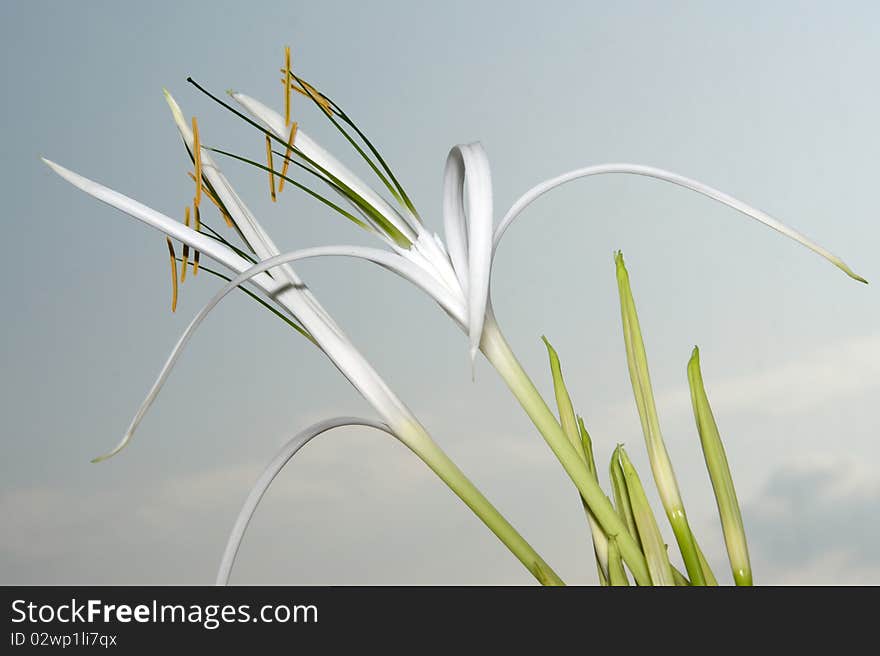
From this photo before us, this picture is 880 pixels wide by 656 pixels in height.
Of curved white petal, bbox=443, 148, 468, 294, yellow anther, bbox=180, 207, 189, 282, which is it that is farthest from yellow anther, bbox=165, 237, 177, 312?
curved white petal, bbox=443, 148, 468, 294

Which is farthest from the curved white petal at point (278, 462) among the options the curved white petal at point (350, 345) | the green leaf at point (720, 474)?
the green leaf at point (720, 474)

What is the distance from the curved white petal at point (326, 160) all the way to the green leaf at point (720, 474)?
24 cm

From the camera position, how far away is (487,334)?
0.66 m

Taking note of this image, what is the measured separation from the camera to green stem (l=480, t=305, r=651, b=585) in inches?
25.1

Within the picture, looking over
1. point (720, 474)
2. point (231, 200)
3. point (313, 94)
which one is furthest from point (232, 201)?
point (720, 474)

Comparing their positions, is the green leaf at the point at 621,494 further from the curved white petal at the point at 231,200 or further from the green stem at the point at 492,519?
the curved white petal at the point at 231,200

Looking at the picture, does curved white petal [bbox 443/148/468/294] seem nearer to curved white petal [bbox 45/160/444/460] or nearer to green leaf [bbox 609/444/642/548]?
curved white petal [bbox 45/160/444/460]

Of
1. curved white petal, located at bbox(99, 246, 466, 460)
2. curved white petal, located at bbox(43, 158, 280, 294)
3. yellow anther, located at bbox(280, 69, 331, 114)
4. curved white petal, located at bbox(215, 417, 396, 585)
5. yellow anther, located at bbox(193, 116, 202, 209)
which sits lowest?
curved white petal, located at bbox(215, 417, 396, 585)

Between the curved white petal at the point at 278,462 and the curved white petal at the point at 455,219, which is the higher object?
the curved white petal at the point at 455,219

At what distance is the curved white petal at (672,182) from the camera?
2.06 ft

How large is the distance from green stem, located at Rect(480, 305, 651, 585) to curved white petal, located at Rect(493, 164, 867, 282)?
0.08 m

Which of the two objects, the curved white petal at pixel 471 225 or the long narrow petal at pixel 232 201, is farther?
the long narrow petal at pixel 232 201

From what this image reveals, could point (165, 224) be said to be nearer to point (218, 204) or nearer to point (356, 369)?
point (218, 204)
